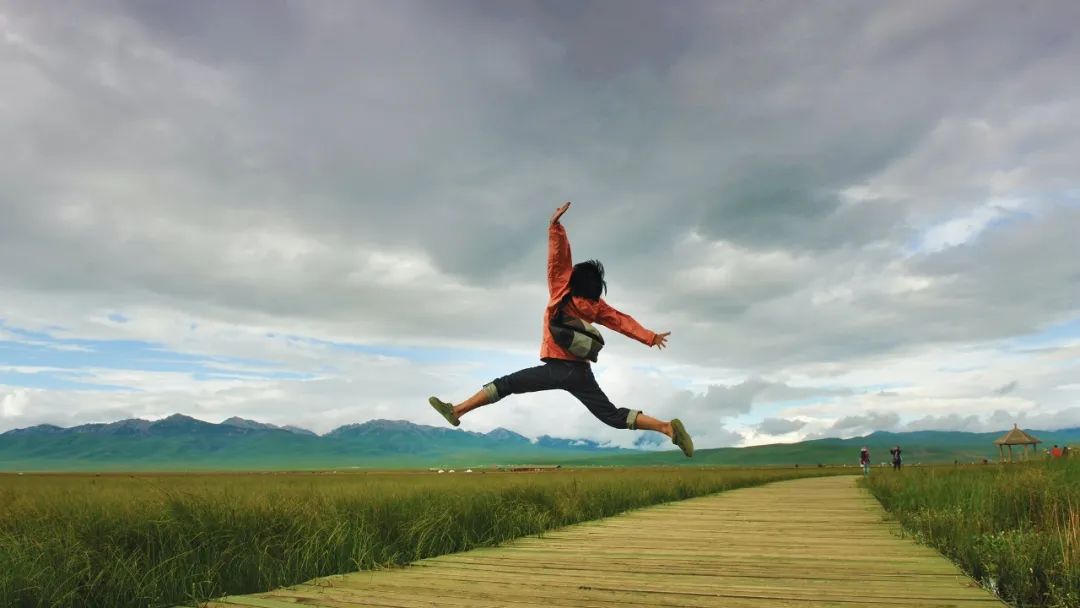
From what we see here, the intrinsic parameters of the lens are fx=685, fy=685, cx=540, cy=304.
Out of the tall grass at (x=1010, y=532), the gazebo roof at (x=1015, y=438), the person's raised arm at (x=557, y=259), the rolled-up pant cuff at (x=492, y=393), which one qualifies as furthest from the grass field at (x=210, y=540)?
the gazebo roof at (x=1015, y=438)

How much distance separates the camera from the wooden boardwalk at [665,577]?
313cm

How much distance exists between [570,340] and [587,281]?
0.74 m

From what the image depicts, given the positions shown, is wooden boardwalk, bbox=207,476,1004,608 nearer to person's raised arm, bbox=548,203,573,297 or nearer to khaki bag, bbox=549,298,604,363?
khaki bag, bbox=549,298,604,363

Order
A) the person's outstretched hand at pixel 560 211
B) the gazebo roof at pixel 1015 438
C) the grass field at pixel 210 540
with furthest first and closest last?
the gazebo roof at pixel 1015 438 → the person's outstretched hand at pixel 560 211 → the grass field at pixel 210 540

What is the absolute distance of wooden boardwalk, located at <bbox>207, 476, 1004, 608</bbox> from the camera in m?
3.13

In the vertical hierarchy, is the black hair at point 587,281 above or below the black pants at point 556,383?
above

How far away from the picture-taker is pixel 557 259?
697 centimetres

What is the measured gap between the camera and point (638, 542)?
5676 millimetres

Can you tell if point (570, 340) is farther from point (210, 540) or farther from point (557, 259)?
point (210, 540)

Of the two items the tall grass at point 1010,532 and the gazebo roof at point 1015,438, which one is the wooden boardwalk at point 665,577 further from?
the gazebo roof at point 1015,438

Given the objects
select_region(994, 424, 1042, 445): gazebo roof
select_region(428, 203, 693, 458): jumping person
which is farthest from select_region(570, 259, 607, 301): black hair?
select_region(994, 424, 1042, 445): gazebo roof

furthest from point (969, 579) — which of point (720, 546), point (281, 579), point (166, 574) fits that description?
point (166, 574)

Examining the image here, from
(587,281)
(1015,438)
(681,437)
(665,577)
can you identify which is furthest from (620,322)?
(1015,438)

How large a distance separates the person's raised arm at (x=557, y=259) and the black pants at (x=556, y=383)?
758 mm
